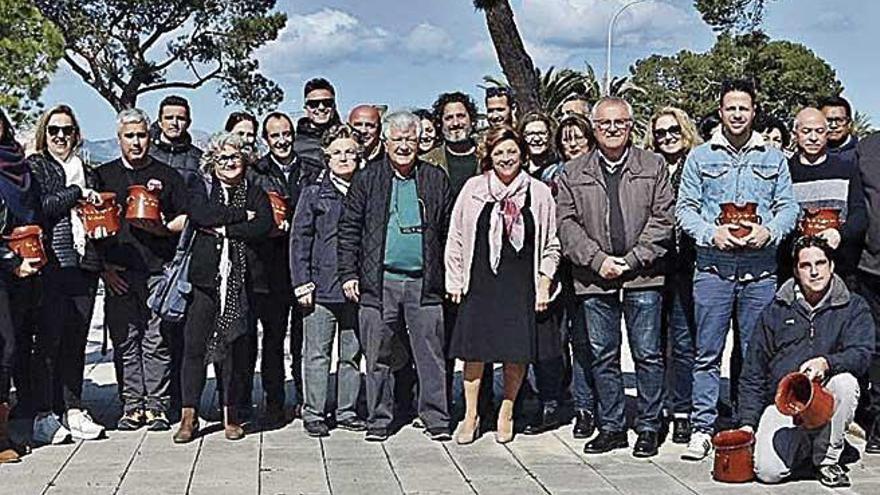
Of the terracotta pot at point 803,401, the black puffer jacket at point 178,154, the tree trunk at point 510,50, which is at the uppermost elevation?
the tree trunk at point 510,50

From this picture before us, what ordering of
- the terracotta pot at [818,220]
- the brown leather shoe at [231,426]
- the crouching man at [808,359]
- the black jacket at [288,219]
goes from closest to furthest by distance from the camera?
the crouching man at [808,359] < the terracotta pot at [818,220] < the brown leather shoe at [231,426] < the black jacket at [288,219]

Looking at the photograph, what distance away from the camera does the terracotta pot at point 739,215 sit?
6781 mm

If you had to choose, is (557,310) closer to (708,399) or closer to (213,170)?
(708,399)

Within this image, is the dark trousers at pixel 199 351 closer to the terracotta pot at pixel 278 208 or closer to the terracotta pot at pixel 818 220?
the terracotta pot at pixel 278 208

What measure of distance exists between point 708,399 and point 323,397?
2208 mm

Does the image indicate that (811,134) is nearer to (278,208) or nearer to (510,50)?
(278,208)

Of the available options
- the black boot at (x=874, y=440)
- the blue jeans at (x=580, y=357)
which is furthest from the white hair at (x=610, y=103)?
the black boot at (x=874, y=440)

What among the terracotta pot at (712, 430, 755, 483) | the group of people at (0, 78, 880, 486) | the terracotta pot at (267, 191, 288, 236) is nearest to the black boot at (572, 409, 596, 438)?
the group of people at (0, 78, 880, 486)

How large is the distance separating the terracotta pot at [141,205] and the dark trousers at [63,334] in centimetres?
45

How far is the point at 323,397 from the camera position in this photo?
771 centimetres

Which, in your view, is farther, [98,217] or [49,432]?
[49,432]

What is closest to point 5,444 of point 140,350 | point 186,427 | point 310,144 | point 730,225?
point 186,427

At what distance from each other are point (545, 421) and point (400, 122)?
197 centimetres

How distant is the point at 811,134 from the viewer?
7.17 m
